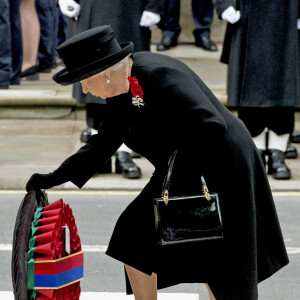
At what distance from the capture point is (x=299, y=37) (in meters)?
6.81

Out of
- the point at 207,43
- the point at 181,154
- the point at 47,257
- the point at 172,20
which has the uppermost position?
the point at 181,154

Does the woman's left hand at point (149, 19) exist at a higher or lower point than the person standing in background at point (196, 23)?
higher

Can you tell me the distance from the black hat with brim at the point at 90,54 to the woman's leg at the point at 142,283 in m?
0.86

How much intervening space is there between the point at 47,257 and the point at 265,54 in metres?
3.83

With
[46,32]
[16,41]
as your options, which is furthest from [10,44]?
[46,32]

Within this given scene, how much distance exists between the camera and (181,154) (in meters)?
3.28

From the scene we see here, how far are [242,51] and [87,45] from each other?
11.9 ft

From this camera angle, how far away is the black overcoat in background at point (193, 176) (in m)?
3.20

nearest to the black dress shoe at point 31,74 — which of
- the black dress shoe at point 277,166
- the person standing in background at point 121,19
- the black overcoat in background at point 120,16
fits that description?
the person standing in background at point 121,19

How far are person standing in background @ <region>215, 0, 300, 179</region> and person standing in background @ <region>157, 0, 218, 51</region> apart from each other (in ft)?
14.2

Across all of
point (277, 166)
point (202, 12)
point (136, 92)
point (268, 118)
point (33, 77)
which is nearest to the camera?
point (136, 92)

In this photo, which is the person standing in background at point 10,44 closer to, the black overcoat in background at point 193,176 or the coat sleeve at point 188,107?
the black overcoat in background at point 193,176

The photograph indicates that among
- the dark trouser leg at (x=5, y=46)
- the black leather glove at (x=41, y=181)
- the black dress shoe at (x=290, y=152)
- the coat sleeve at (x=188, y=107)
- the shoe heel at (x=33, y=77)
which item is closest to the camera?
the coat sleeve at (x=188, y=107)

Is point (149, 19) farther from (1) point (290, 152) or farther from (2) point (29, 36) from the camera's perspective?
(2) point (29, 36)
